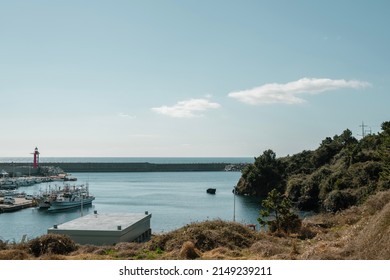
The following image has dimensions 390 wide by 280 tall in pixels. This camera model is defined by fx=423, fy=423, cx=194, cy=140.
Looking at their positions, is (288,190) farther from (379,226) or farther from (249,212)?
(379,226)

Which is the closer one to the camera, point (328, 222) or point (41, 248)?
point (41, 248)

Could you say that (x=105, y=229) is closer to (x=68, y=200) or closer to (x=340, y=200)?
(x=340, y=200)

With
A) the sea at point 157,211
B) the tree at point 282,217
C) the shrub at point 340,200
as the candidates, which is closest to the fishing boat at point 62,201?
the sea at point 157,211

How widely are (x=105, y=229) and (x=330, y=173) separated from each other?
39.6 metres

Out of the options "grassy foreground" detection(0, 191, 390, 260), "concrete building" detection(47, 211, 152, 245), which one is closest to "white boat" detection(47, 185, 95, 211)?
"concrete building" detection(47, 211, 152, 245)

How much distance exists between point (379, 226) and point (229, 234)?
5.86 meters

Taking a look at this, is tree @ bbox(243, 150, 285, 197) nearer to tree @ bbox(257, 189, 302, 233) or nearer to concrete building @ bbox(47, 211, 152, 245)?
concrete building @ bbox(47, 211, 152, 245)

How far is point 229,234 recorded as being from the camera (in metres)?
15.7

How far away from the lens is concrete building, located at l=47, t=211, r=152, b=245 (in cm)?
1989

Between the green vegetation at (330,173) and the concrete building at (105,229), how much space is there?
57.6 ft

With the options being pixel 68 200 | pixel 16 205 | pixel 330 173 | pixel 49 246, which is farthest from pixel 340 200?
pixel 16 205

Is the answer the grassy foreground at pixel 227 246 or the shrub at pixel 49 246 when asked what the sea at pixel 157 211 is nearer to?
the grassy foreground at pixel 227 246

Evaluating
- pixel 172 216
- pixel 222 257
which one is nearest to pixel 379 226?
pixel 222 257

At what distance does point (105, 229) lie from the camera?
20.4m
